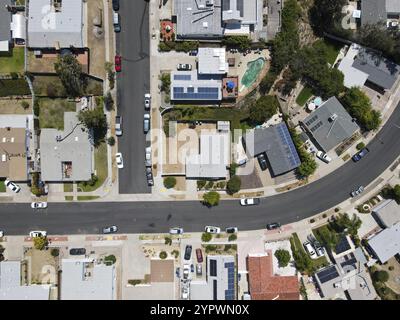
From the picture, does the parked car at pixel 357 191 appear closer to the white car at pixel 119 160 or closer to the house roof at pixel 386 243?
the house roof at pixel 386 243

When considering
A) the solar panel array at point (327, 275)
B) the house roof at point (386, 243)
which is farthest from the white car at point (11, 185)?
the house roof at point (386, 243)

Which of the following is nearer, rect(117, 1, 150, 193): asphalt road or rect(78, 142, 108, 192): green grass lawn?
rect(117, 1, 150, 193): asphalt road

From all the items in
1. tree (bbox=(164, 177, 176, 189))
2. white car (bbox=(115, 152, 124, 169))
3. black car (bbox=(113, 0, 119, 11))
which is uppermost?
black car (bbox=(113, 0, 119, 11))

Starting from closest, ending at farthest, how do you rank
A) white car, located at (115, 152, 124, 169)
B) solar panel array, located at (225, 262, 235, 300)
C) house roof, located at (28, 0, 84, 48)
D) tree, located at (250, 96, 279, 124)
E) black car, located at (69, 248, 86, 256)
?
house roof, located at (28, 0, 84, 48) < tree, located at (250, 96, 279, 124) < solar panel array, located at (225, 262, 235, 300) < white car, located at (115, 152, 124, 169) < black car, located at (69, 248, 86, 256)

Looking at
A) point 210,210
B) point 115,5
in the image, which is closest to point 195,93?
point 115,5

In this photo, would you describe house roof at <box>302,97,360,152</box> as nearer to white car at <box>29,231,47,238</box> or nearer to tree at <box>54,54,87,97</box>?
tree at <box>54,54,87,97</box>

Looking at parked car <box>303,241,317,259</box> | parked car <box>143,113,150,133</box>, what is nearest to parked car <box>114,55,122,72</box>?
parked car <box>143,113,150,133</box>

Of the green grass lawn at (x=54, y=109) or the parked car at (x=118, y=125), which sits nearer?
the parked car at (x=118, y=125)
